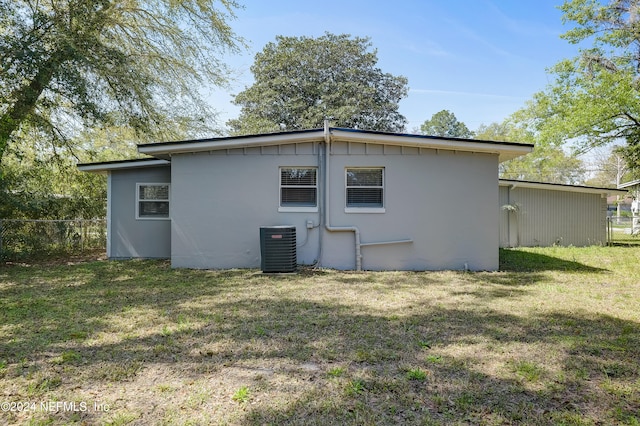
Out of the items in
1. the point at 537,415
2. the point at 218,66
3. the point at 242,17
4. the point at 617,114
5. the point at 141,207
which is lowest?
the point at 537,415

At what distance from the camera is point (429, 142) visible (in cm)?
810

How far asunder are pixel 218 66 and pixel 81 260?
7274 millimetres

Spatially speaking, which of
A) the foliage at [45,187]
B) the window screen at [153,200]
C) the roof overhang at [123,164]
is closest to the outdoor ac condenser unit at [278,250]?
the window screen at [153,200]

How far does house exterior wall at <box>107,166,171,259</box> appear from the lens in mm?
10383

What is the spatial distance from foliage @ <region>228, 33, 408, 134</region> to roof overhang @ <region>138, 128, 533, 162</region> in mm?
16322

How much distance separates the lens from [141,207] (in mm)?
10469

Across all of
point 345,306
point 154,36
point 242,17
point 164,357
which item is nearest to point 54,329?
point 164,357

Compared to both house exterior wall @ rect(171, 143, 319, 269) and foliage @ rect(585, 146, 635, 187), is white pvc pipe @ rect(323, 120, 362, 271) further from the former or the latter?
foliage @ rect(585, 146, 635, 187)

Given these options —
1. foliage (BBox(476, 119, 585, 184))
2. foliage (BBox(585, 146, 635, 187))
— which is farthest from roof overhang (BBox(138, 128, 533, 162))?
foliage (BBox(585, 146, 635, 187))

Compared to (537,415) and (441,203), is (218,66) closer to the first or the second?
(441,203)

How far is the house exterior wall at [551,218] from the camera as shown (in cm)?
1416

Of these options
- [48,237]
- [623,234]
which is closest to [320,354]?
[48,237]

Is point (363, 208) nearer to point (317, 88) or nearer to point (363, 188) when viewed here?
point (363, 188)

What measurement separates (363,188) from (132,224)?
21.4 feet
